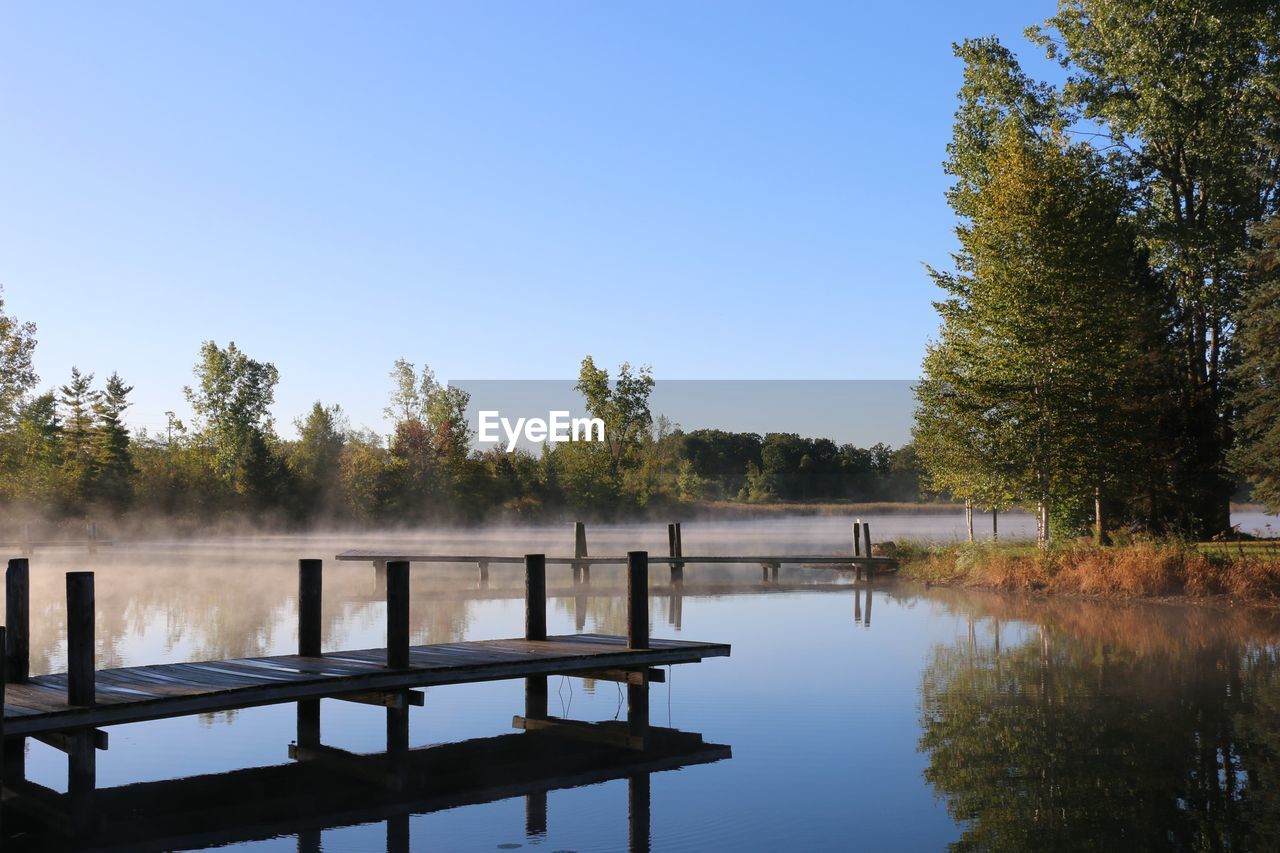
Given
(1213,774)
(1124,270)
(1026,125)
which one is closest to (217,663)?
(1213,774)

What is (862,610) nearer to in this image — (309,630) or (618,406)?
(309,630)

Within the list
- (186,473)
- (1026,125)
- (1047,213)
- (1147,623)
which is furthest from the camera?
(186,473)

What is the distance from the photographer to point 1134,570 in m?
29.1

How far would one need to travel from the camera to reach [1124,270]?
36375mm

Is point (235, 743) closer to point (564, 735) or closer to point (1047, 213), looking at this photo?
point (564, 735)

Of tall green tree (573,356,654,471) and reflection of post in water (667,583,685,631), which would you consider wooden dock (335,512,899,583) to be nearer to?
reflection of post in water (667,583,685,631)

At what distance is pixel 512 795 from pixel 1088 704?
26.7 ft

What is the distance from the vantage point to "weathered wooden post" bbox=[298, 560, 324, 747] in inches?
561

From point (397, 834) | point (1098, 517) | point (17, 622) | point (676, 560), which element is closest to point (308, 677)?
point (397, 834)

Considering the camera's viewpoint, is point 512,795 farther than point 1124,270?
No

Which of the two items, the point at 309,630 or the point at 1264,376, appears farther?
the point at 1264,376

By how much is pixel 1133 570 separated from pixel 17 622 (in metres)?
24.1

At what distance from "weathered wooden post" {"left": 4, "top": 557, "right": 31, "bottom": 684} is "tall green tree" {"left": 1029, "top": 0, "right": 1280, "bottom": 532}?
3022cm

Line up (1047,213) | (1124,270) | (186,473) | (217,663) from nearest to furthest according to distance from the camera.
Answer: (217,663) < (1047,213) < (1124,270) < (186,473)
